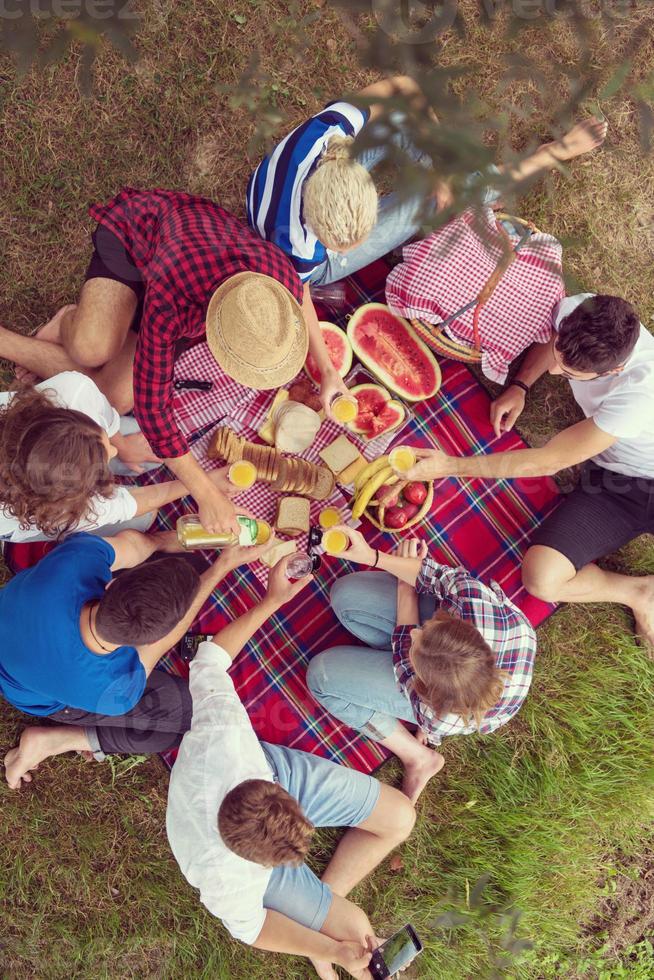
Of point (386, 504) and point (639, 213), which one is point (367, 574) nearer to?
point (386, 504)

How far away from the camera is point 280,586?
3715 millimetres

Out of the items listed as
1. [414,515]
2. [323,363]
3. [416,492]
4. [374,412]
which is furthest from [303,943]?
[323,363]

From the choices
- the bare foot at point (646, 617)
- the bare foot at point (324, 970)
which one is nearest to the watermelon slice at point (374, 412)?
the bare foot at point (646, 617)

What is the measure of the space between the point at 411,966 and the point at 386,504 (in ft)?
9.42

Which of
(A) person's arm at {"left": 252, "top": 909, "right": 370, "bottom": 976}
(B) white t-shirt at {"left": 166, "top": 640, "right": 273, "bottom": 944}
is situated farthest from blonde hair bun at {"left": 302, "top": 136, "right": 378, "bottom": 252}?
(A) person's arm at {"left": 252, "top": 909, "right": 370, "bottom": 976}

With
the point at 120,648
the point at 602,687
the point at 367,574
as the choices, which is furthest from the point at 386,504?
the point at 602,687

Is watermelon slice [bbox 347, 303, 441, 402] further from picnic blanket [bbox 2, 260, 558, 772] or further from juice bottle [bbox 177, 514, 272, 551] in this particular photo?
juice bottle [bbox 177, 514, 272, 551]

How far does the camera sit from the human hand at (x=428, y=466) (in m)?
3.75

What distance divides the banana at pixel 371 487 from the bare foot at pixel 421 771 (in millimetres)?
1530

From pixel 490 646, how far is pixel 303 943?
6.25 ft

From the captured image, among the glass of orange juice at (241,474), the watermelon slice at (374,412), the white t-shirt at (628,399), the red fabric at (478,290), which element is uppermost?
the red fabric at (478,290)

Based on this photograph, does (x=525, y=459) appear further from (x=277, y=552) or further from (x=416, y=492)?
(x=277, y=552)

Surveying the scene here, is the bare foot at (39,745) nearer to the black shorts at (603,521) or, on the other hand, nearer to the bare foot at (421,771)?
the bare foot at (421,771)

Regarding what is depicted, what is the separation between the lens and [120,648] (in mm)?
3252
